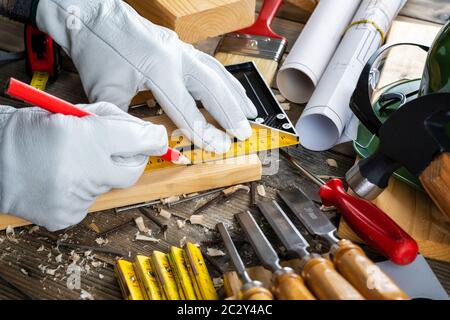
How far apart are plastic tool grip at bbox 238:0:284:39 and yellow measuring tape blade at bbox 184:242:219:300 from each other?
0.77 metres

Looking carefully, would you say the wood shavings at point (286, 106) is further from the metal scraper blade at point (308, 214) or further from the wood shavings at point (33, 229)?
the wood shavings at point (33, 229)

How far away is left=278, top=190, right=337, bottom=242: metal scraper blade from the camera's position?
3.16 ft

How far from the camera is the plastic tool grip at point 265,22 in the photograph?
1531mm

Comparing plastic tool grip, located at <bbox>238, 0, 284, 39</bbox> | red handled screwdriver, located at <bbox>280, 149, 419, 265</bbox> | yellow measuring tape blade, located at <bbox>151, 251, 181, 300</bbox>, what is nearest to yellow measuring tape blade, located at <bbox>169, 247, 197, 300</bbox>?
yellow measuring tape blade, located at <bbox>151, 251, 181, 300</bbox>

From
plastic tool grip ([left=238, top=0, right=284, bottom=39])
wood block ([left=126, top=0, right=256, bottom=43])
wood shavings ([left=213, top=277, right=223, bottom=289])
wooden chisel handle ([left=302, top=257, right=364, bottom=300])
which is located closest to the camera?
wooden chisel handle ([left=302, top=257, right=364, bottom=300])

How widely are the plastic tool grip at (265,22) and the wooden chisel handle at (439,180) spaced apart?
0.71 metres

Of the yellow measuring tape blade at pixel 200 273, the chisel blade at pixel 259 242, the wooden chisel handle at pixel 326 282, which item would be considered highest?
the wooden chisel handle at pixel 326 282

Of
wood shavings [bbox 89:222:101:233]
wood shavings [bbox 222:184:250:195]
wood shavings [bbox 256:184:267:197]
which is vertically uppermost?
wood shavings [bbox 256:184:267:197]

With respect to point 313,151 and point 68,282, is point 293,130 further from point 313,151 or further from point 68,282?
point 68,282

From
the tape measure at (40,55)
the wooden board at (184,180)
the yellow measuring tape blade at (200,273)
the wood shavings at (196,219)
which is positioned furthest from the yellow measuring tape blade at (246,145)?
the tape measure at (40,55)

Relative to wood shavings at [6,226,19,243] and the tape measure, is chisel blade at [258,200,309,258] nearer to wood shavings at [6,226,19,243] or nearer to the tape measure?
wood shavings at [6,226,19,243]

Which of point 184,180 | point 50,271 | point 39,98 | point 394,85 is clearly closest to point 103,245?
point 50,271
